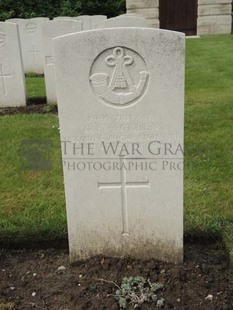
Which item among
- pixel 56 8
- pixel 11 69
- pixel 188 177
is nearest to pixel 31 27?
pixel 11 69

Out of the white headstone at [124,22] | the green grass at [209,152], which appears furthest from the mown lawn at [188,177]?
the white headstone at [124,22]

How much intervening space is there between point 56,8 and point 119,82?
1683 centimetres

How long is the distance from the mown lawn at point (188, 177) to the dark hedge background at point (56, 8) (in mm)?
11848

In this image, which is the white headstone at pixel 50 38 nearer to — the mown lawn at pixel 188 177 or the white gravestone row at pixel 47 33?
the white gravestone row at pixel 47 33

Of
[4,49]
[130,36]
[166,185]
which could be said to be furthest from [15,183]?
[4,49]

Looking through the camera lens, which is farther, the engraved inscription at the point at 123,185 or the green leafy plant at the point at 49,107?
the green leafy plant at the point at 49,107

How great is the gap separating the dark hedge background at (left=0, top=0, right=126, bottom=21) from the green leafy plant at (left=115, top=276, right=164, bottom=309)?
1579 cm

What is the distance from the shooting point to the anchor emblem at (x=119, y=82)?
2543mm

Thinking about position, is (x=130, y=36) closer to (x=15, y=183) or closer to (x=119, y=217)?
(x=119, y=217)

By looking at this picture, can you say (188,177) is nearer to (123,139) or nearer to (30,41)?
(123,139)

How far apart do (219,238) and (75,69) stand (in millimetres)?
1668

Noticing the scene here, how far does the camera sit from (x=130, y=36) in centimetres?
249

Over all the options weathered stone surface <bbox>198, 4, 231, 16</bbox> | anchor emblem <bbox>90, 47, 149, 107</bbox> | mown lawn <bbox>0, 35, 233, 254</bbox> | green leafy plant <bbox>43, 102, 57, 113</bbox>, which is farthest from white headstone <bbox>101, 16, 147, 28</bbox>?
weathered stone surface <bbox>198, 4, 231, 16</bbox>

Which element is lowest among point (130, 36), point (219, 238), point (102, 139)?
point (219, 238)
